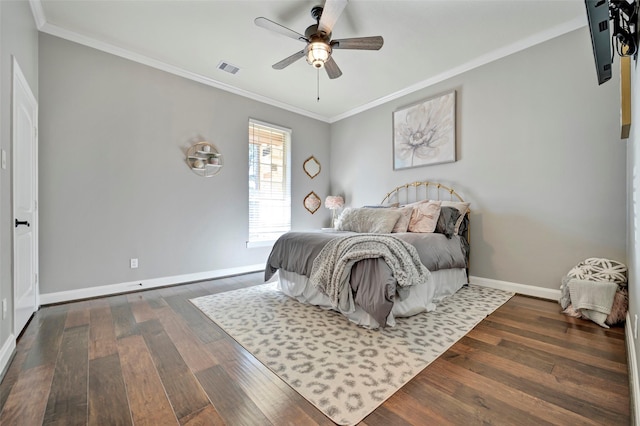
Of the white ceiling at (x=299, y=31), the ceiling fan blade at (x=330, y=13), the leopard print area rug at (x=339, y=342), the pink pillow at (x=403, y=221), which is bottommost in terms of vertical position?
the leopard print area rug at (x=339, y=342)

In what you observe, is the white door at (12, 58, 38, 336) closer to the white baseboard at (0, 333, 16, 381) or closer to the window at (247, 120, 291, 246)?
the white baseboard at (0, 333, 16, 381)

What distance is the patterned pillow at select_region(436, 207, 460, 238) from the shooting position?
3143 mm

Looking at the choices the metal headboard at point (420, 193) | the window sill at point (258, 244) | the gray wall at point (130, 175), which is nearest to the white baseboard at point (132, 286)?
the gray wall at point (130, 175)

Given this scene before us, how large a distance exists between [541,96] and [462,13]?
1315mm

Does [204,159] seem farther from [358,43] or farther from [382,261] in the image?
[382,261]

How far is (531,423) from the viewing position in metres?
1.23

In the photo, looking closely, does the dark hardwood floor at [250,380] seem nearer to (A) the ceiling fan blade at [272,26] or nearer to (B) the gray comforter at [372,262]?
(B) the gray comforter at [372,262]

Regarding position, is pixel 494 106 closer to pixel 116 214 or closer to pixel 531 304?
pixel 531 304

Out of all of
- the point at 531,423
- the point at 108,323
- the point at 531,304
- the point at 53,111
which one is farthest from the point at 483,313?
the point at 53,111

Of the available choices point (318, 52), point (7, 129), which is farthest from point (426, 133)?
point (7, 129)

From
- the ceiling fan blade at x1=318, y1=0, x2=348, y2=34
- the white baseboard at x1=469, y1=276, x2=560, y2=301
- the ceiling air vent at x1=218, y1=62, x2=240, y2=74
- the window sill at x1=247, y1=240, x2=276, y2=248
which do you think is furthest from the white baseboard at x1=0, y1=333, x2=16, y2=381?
the white baseboard at x1=469, y1=276, x2=560, y2=301

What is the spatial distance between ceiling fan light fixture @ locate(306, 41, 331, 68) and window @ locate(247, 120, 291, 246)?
223 centimetres

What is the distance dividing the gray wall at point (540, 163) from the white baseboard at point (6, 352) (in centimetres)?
433

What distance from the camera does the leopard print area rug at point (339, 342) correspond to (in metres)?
1.47
